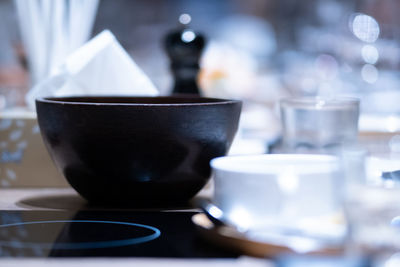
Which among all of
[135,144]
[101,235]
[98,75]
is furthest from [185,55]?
[101,235]

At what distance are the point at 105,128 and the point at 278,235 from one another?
0.23 meters

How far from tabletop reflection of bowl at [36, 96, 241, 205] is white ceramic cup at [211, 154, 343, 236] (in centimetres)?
14

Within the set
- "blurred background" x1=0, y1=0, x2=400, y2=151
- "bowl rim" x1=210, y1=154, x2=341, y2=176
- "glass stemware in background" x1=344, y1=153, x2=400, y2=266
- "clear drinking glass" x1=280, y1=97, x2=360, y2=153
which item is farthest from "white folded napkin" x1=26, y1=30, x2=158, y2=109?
"blurred background" x1=0, y1=0, x2=400, y2=151

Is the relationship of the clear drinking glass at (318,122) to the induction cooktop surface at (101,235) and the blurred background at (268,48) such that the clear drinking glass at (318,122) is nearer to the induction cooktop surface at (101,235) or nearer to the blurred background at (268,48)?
the induction cooktop surface at (101,235)

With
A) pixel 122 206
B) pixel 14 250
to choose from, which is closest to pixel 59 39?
pixel 122 206

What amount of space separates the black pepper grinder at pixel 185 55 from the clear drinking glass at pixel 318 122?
0.76 ft

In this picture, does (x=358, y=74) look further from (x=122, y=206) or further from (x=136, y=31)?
(x=122, y=206)

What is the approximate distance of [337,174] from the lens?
55cm

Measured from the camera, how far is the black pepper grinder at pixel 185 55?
3.79ft

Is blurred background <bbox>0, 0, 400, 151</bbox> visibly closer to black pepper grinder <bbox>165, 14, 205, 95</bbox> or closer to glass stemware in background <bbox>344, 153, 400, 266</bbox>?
black pepper grinder <bbox>165, 14, 205, 95</bbox>

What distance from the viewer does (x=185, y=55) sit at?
1.17 metres

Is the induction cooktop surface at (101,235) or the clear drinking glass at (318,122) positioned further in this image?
the clear drinking glass at (318,122)

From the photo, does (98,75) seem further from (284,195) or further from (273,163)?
(284,195)

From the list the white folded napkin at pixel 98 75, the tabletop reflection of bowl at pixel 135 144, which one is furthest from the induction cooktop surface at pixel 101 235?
the white folded napkin at pixel 98 75
